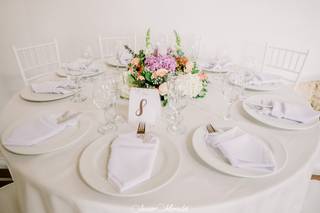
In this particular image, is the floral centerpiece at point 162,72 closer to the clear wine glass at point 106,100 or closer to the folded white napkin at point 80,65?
the clear wine glass at point 106,100

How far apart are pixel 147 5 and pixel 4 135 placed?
214cm

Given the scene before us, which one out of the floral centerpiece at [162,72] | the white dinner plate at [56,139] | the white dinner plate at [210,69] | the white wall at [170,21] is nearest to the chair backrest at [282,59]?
the white wall at [170,21]

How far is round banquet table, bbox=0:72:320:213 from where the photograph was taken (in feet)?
2.86

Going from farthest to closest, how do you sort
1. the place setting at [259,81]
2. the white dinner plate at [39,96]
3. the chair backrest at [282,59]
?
1. the chair backrest at [282,59]
2. the place setting at [259,81]
3. the white dinner plate at [39,96]

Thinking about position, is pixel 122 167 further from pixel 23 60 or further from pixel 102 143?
pixel 23 60

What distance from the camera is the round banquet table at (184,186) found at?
871mm

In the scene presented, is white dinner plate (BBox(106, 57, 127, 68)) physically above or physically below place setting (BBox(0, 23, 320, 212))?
above

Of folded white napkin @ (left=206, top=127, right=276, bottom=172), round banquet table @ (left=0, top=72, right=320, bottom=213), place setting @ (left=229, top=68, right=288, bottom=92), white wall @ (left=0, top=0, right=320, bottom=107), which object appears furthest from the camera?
white wall @ (left=0, top=0, right=320, bottom=107)

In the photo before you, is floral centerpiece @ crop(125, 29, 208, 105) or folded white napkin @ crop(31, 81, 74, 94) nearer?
floral centerpiece @ crop(125, 29, 208, 105)

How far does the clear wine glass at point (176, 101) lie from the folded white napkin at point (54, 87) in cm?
72

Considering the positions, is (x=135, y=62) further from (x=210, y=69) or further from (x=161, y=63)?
(x=210, y=69)

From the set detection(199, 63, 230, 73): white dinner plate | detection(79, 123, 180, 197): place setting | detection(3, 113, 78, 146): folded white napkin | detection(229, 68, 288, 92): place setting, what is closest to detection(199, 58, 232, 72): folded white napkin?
detection(199, 63, 230, 73): white dinner plate

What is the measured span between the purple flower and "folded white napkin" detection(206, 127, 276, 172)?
444 mm

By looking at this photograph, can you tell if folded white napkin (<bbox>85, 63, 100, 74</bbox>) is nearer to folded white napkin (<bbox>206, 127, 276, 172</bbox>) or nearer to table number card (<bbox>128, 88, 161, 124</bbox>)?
table number card (<bbox>128, 88, 161, 124</bbox>)
